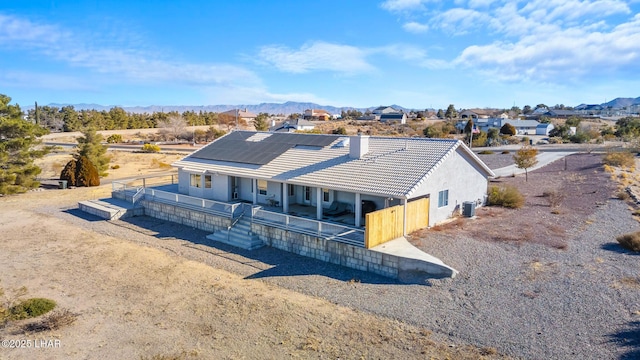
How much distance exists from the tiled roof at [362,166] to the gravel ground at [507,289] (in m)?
3.10

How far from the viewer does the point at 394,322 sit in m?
13.1

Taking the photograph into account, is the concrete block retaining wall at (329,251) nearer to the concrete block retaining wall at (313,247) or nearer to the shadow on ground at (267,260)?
the concrete block retaining wall at (313,247)

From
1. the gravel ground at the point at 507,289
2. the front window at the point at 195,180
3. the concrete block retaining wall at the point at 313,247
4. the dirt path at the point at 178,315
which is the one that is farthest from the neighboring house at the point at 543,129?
the dirt path at the point at 178,315

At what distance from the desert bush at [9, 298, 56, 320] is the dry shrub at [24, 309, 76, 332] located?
399 mm

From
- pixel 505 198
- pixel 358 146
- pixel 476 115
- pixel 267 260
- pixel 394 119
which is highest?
pixel 476 115

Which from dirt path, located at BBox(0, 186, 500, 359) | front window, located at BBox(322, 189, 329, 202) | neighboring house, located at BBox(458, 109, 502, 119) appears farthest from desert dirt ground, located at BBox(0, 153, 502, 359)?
neighboring house, located at BBox(458, 109, 502, 119)

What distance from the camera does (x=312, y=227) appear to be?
1931 cm

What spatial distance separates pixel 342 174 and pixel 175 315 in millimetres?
10744

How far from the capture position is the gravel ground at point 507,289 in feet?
39.0

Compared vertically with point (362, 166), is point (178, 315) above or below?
below

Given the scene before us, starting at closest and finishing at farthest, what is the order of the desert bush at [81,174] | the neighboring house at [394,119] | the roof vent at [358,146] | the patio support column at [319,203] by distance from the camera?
the patio support column at [319,203]
the roof vent at [358,146]
the desert bush at [81,174]
the neighboring house at [394,119]

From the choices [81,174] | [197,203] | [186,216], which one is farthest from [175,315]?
[81,174]

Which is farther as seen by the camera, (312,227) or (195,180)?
(195,180)

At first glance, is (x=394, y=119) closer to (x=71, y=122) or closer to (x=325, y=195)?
(x=71, y=122)
